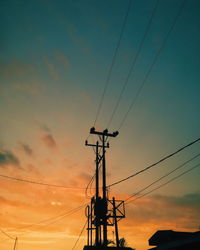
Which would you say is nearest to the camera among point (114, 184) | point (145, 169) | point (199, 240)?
point (199, 240)

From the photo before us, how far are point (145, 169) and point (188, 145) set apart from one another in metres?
4.09

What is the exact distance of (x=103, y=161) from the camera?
15148 millimetres

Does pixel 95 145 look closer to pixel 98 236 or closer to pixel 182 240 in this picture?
pixel 98 236

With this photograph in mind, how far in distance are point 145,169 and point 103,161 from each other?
401 cm

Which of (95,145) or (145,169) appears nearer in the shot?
(145,169)

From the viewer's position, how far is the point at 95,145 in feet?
56.9

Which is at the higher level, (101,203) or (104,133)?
(104,133)

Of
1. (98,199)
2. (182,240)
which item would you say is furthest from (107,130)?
(182,240)

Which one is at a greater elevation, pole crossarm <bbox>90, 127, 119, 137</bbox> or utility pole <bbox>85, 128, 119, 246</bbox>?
pole crossarm <bbox>90, 127, 119, 137</bbox>

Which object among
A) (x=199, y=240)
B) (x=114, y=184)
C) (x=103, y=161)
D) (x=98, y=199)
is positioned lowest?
(x=199, y=240)

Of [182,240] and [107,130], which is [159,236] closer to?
[182,240]

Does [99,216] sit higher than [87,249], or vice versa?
[99,216]

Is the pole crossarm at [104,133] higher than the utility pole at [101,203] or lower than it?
higher

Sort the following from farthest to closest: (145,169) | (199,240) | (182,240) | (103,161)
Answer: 1. (103,161)
2. (145,169)
3. (182,240)
4. (199,240)
